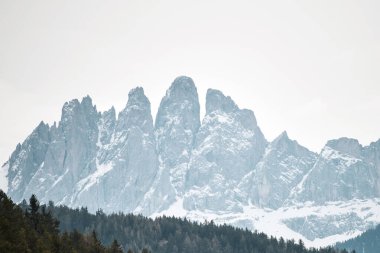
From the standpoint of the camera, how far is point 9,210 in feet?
345

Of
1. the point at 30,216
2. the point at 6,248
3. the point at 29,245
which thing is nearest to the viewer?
the point at 6,248

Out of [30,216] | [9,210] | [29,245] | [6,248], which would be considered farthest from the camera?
[30,216]

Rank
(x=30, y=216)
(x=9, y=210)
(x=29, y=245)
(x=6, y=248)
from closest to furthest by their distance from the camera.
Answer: (x=6, y=248) → (x=29, y=245) → (x=9, y=210) → (x=30, y=216)

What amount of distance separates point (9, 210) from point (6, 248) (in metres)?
22.7

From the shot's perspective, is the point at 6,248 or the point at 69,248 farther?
the point at 69,248

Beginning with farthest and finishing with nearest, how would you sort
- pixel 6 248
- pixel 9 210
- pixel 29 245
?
pixel 9 210 < pixel 29 245 < pixel 6 248

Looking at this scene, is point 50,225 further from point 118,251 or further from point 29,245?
point 29,245

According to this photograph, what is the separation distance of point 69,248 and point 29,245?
10578mm

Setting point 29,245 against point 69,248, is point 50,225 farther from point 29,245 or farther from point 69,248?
point 29,245

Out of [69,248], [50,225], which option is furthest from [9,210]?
[50,225]

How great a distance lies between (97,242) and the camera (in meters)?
123

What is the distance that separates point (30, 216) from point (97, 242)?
40.1 feet

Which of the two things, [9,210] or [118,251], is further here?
[118,251]

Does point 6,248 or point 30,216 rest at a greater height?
point 30,216
